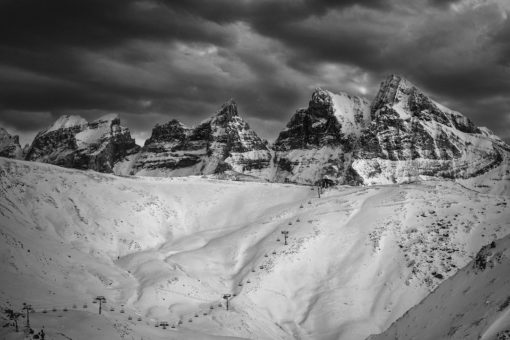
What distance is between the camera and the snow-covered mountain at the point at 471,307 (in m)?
21.9

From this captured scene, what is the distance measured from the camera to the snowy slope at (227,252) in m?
64.2

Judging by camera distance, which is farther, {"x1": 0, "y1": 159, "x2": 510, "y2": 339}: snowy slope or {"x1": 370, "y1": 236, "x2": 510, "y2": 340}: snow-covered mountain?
{"x1": 0, "y1": 159, "x2": 510, "y2": 339}: snowy slope

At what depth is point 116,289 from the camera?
230ft

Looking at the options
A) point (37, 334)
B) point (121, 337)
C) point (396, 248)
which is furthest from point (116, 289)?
point (396, 248)

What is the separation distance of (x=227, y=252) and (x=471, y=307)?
66.9 m

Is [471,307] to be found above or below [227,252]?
above

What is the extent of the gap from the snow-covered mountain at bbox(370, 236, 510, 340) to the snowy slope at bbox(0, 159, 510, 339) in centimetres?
2405

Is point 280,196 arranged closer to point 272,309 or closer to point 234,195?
point 234,195

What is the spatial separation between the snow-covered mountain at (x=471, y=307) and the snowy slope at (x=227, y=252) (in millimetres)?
24052

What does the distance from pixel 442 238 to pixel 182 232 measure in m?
47.5

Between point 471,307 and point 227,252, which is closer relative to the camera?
point 471,307

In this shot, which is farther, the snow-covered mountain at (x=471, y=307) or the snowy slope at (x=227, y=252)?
the snowy slope at (x=227, y=252)

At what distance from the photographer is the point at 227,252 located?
3533 inches

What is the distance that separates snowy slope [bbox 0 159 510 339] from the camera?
6419 centimetres
